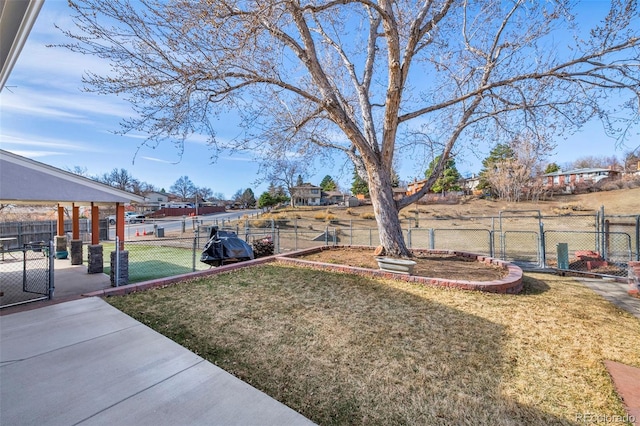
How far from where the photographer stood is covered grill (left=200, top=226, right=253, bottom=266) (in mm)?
8344

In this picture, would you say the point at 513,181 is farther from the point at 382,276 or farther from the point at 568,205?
the point at 382,276

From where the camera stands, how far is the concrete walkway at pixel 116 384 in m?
1.93

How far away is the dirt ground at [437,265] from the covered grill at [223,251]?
214cm

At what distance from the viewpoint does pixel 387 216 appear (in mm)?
7074

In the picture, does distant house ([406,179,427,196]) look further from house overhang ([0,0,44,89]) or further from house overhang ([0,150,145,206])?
house overhang ([0,150,145,206])

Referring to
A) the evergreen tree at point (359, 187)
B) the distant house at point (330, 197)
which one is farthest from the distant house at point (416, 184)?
the distant house at point (330, 197)

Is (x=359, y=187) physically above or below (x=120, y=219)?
above

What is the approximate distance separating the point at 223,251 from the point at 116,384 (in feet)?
20.6

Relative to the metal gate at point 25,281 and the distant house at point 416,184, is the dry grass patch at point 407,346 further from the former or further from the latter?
the distant house at point 416,184

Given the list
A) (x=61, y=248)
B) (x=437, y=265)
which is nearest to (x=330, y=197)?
(x=61, y=248)

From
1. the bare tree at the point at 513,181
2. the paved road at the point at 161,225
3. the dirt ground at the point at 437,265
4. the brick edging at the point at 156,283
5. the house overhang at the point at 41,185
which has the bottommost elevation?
the brick edging at the point at 156,283

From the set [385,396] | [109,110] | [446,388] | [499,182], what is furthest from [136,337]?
[499,182]

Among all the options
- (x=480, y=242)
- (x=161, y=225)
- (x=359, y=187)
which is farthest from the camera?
(x=359, y=187)

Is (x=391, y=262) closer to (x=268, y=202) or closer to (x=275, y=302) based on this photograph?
(x=275, y=302)
